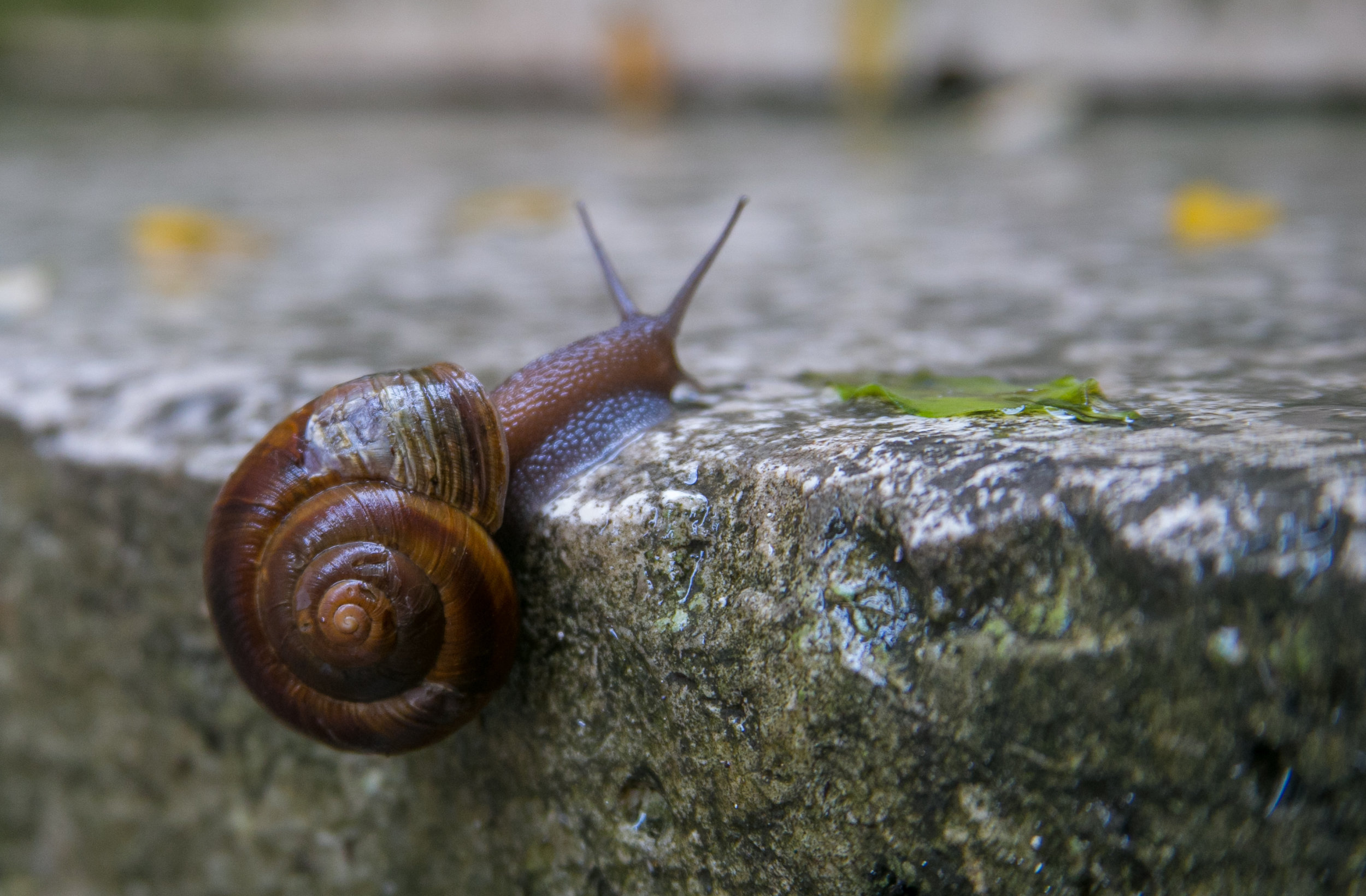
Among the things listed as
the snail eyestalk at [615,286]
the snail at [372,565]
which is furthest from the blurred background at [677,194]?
the snail at [372,565]

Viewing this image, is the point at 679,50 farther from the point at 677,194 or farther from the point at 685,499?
the point at 685,499

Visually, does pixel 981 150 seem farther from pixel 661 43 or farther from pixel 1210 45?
pixel 661 43

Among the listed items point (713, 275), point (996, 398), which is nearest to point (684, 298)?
point (996, 398)

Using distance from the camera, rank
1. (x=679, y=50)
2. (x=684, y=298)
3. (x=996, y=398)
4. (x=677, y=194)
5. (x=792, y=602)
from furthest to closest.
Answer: (x=679, y=50) < (x=677, y=194) < (x=684, y=298) < (x=996, y=398) < (x=792, y=602)

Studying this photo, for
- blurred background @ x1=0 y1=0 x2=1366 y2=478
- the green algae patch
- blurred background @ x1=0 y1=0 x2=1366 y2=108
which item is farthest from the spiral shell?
blurred background @ x1=0 y1=0 x2=1366 y2=108

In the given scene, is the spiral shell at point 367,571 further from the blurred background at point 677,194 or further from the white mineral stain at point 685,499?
the blurred background at point 677,194

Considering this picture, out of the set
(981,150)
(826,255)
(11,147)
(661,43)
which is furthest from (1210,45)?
(11,147)
